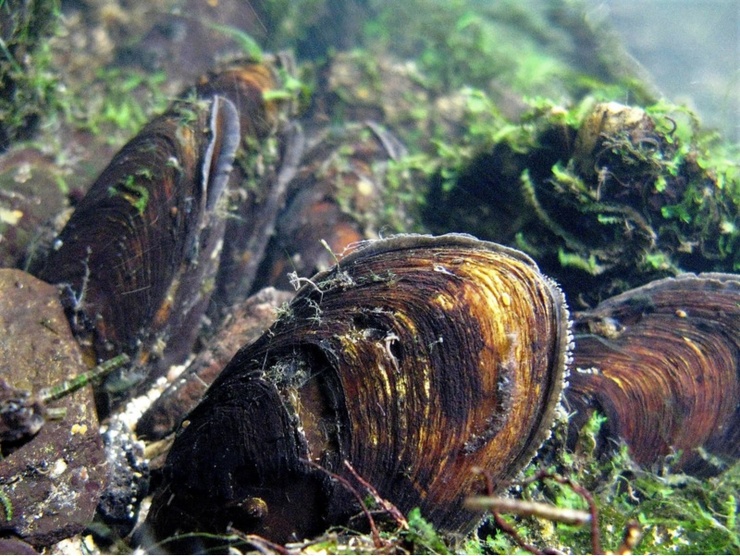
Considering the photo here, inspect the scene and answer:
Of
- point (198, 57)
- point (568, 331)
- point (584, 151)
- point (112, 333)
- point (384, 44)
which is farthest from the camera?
point (384, 44)

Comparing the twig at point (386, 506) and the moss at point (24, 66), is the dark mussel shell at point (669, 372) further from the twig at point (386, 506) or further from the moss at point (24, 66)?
the moss at point (24, 66)

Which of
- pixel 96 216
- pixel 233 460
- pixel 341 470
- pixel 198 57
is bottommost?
pixel 233 460

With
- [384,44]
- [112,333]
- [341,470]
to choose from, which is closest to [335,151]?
[112,333]

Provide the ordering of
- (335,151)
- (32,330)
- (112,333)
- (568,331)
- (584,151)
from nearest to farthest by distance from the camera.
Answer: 1. (568,331)
2. (32,330)
3. (112,333)
4. (584,151)
5. (335,151)

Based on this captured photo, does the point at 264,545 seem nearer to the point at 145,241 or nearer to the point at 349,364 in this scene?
the point at 349,364

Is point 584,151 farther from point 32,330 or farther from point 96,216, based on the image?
point 32,330

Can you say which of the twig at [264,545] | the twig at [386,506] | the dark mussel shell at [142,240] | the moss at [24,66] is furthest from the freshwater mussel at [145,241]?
the moss at [24,66]

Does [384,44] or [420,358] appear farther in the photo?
[384,44]

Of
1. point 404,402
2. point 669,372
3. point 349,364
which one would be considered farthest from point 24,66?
point 669,372

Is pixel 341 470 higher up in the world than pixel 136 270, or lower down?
lower down
